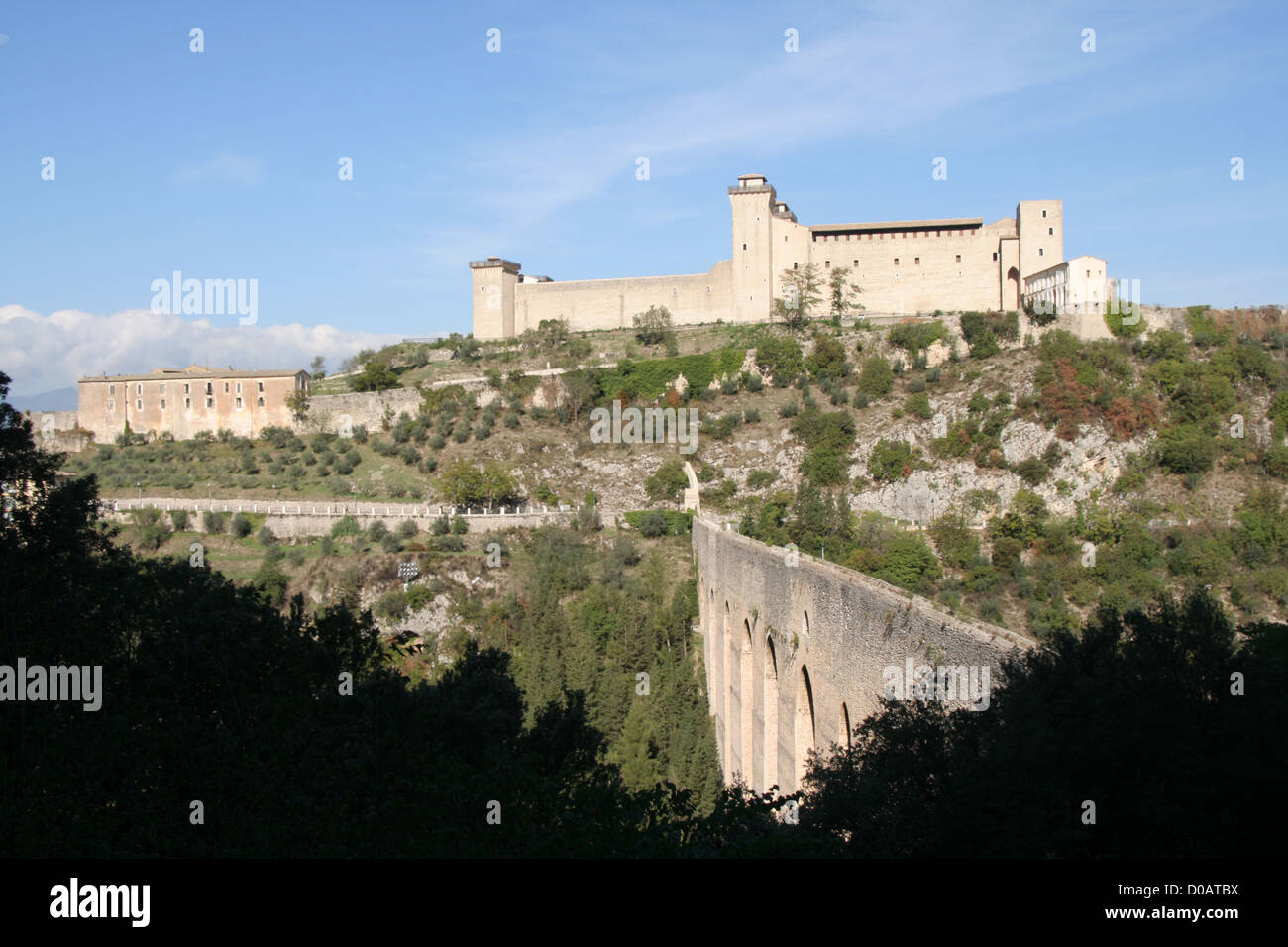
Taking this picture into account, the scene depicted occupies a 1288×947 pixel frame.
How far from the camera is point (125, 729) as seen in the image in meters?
10.0

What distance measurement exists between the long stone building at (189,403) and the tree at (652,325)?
1656 cm

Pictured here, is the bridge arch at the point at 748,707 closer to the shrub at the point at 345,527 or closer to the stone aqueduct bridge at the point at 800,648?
the stone aqueduct bridge at the point at 800,648

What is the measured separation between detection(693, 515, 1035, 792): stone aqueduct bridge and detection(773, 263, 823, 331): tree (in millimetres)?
25347

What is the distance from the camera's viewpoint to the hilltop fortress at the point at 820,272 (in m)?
48.8

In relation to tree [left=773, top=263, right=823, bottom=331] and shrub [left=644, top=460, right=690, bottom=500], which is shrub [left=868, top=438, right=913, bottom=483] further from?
tree [left=773, top=263, right=823, bottom=331]

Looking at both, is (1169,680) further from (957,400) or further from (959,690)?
(957,400)

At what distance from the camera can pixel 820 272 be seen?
51.6m

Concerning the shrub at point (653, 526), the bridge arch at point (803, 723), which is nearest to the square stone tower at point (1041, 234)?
the shrub at point (653, 526)

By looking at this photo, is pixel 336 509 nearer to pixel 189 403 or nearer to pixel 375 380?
pixel 375 380

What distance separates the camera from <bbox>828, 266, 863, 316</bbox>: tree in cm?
5026

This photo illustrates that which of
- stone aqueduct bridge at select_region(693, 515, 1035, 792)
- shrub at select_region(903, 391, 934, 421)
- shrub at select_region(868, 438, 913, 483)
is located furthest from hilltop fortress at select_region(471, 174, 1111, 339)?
stone aqueduct bridge at select_region(693, 515, 1035, 792)

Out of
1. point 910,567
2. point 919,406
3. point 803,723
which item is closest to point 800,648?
point 803,723

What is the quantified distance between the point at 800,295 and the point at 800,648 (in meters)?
36.5
